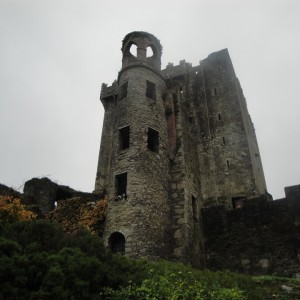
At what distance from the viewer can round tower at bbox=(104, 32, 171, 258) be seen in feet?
47.4

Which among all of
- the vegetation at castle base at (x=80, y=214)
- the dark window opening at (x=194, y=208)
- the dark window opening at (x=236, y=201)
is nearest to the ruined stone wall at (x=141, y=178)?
the vegetation at castle base at (x=80, y=214)

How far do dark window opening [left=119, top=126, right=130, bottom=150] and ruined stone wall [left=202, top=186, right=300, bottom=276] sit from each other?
5.34m

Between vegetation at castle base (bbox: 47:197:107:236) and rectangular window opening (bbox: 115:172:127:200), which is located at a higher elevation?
rectangular window opening (bbox: 115:172:127:200)

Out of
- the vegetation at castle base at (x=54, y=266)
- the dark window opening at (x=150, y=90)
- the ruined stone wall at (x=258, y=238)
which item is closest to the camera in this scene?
the vegetation at castle base at (x=54, y=266)

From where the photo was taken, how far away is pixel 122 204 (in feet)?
49.3

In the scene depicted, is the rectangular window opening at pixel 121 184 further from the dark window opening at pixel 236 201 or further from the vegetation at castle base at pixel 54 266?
the dark window opening at pixel 236 201

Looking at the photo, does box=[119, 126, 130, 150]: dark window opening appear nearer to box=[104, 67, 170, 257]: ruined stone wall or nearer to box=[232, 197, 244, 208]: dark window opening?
box=[104, 67, 170, 257]: ruined stone wall

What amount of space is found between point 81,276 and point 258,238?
977cm

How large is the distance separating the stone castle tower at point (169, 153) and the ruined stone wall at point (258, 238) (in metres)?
0.81

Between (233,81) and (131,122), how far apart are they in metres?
10.7

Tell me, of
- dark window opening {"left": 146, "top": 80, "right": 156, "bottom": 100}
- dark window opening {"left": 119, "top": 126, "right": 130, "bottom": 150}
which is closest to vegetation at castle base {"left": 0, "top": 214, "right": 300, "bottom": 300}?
dark window opening {"left": 119, "top": 126, "right": 130, "bottom": 150}

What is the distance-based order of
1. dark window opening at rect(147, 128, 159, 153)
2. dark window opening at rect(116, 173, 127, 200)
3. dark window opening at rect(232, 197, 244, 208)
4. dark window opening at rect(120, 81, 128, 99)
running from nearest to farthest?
dark window opening at rect(116, 173, 127, 200)
dark window opening at rect(147, 128, 159, 153)
dark window opening at rect(120, 81, 128, 99)
dark window opening at rect(232, 197, 244, 208)

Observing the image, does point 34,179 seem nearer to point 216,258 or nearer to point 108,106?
point 108,106

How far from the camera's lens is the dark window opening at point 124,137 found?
17.1 m
